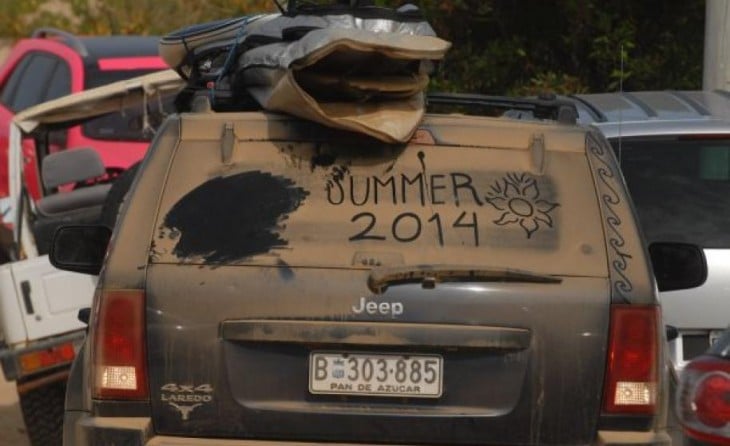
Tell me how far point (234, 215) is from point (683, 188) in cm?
240

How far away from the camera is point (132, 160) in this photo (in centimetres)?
1137

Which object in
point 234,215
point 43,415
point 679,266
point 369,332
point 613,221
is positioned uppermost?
point 234,215

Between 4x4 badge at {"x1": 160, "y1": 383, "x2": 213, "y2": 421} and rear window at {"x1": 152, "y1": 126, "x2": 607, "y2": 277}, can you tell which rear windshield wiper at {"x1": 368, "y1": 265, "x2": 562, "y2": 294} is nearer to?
rear window at {"x1": 152, "y1": 126, "x2": 607, "y2": 277}

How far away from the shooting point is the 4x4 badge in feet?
16.1

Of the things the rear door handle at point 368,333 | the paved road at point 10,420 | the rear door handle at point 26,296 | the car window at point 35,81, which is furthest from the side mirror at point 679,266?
the car window at point 35,81

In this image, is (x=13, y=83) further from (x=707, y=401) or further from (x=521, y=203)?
(x=707, y=401)

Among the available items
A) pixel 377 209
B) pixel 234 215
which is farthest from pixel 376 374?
pixel 234 215

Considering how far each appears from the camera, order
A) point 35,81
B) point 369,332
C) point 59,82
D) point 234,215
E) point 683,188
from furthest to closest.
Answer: point 35,81 < point 59,82 < point 683,188 < point 234,215 < point 369,332

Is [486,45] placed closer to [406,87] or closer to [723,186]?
[723,186]

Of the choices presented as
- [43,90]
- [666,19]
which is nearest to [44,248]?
[43,90]

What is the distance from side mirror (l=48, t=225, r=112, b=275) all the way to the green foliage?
20.1 ft

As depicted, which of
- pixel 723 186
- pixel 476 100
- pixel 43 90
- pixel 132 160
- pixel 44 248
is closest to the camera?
pixel 476 100

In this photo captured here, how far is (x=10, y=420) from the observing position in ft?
31.5

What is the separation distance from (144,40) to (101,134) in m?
1.58
